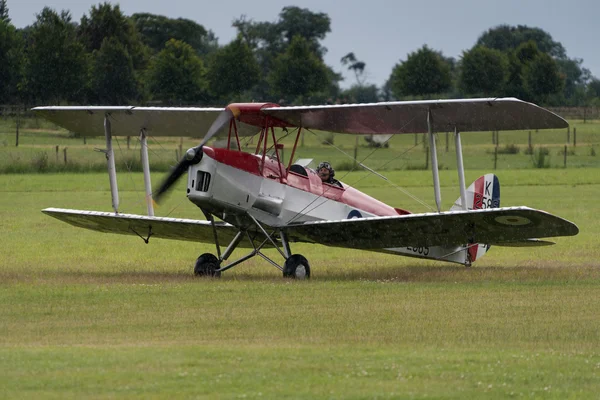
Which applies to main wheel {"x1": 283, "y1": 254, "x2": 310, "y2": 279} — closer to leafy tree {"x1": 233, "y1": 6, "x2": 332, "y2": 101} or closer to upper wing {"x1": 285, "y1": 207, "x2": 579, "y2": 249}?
upper wing {"x1": 285, "y1": 207, "x2": 579, "y2": 249}

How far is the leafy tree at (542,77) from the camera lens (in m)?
79.7

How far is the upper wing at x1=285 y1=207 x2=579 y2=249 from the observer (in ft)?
48.1

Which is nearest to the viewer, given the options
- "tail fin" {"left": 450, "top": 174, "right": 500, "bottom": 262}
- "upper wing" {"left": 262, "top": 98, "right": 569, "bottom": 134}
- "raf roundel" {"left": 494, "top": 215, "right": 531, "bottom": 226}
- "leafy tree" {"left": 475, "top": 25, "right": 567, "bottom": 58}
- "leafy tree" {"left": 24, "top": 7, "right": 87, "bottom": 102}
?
"raf roundel" {"left": 494, "top": 215, "right": 531, "bottom": 226}

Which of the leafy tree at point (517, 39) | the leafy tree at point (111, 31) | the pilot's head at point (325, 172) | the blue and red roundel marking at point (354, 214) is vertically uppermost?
the leafy tree at point (517, 39)

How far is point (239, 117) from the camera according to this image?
51.2ft

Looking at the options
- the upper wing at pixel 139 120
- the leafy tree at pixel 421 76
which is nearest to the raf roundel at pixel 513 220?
the upper wing at pixel 139 120

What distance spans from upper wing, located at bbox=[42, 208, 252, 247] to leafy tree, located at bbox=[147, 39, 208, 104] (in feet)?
177

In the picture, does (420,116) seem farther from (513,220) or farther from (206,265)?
(206,265)

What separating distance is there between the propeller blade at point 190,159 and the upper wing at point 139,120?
1228mm

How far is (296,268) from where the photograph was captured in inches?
614

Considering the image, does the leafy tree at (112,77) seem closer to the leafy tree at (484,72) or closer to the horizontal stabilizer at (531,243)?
the leafy tree at (484,72)

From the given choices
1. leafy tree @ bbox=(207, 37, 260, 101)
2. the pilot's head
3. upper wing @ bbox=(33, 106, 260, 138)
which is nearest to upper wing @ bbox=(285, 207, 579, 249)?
the pilot's head

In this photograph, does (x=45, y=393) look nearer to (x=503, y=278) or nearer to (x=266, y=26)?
(x=503, y=278)

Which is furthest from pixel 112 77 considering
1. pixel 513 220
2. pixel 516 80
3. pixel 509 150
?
pixel 513 220
